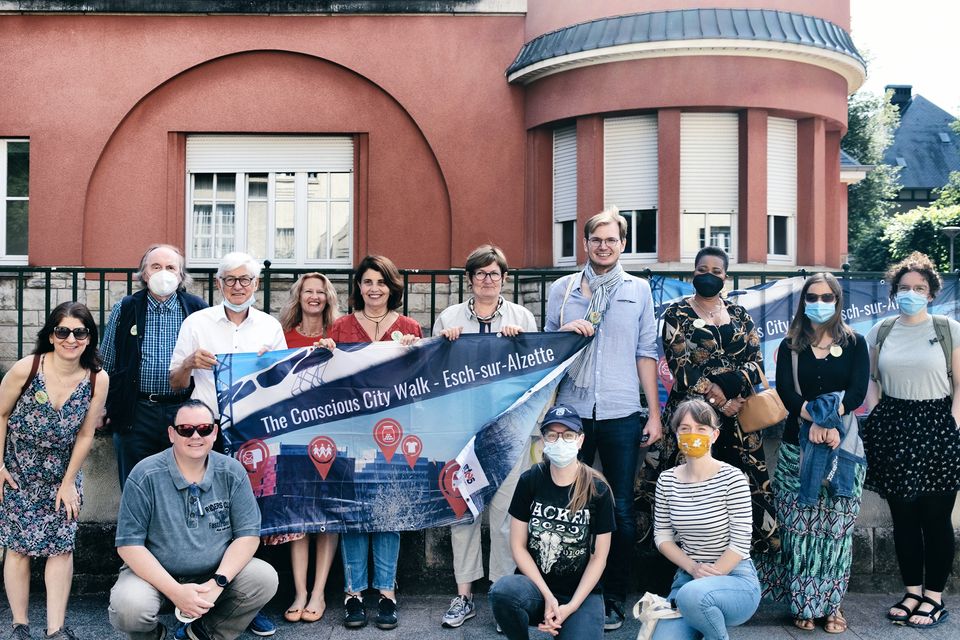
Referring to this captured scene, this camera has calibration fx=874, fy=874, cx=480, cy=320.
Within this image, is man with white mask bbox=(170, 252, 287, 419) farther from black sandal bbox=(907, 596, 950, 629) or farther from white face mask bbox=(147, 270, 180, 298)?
black sandal bbox=(907, 596, 950, 629)

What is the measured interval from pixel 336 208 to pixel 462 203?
216 cm

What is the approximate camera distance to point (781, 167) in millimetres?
13391

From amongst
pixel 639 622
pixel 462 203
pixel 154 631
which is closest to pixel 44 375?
pixel 154 631

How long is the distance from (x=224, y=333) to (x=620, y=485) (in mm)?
2578

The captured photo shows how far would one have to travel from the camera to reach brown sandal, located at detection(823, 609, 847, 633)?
5102 mm

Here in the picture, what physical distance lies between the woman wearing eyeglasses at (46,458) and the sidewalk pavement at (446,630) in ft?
1.02

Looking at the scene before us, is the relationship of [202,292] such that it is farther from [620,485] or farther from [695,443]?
[695,443]

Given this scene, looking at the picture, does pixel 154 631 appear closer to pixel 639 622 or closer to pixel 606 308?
pixel 639 622

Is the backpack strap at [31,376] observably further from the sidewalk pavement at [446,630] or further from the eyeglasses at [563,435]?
the eyeglasses at [563,435]

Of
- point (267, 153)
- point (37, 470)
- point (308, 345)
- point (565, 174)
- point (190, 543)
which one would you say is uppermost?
point (267, 153)

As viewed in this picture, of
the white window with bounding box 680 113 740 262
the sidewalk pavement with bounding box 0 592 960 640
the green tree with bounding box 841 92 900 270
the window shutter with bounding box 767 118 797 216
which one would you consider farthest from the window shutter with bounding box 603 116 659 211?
the green tree with bounding box 841 92 900 270

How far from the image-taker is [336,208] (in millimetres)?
14430

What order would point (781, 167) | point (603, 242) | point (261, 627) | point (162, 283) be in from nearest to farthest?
point (261, 627) → point (603, 242) → point (162, 283) → point (781, 167)

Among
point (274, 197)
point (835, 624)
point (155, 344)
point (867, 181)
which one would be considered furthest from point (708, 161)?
point (867, 181)
